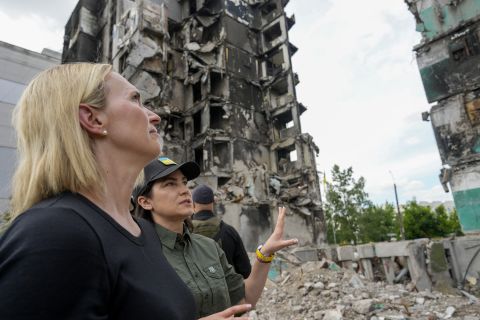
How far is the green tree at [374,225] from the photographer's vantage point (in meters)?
31.5

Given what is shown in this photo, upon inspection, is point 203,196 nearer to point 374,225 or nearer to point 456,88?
point 456,88

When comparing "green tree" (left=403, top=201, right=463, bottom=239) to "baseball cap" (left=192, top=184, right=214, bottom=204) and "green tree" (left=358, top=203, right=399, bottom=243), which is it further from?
"baseball cap" (left=192, top=184, right=214, bottom=204)

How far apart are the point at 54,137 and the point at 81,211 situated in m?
0.34

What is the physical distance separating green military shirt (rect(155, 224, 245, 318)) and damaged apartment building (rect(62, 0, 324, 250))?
1597 cm

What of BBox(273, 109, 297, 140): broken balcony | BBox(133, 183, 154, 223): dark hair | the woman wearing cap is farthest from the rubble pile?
BBox(273, 109, 297, 140): broken balcony

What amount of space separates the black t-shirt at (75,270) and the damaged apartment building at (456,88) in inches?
694

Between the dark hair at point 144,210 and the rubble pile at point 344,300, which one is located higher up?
the dark hair at point 144,210

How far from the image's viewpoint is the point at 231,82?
2409 centimetres

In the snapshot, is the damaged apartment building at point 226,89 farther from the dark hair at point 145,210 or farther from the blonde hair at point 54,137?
the blonde hair at point 54,137

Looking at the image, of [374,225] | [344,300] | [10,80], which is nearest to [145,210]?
[344,300]

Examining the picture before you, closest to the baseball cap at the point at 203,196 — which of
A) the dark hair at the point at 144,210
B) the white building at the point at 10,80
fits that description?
the dark hair at the point at 144,210

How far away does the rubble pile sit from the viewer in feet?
18.7

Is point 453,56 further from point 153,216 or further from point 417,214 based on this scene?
point 417,214

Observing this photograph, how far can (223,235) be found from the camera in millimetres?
3547
